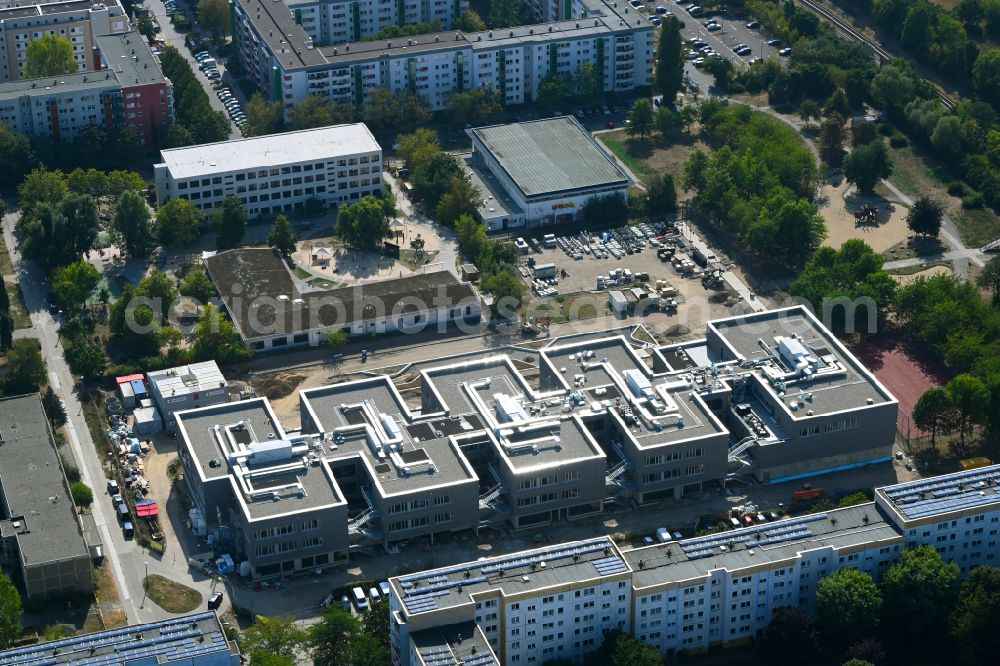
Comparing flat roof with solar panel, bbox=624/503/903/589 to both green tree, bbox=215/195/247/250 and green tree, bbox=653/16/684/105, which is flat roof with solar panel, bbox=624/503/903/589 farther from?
green tree, bbox=653/16/684/105

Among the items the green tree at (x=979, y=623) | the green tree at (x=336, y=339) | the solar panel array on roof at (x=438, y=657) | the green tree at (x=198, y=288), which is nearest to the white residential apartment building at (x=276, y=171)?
the green tree at (x=198, y=288)

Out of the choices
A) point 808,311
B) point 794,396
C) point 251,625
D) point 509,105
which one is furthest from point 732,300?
point 251,625

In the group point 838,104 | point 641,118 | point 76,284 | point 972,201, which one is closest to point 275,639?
point 76,284

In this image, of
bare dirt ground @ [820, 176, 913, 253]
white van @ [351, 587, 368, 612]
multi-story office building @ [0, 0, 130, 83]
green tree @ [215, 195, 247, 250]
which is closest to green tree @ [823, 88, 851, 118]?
bare dirt ground @ [820, 176, 913, 253]

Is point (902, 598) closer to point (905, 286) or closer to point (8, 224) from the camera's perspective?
point (905, 286)

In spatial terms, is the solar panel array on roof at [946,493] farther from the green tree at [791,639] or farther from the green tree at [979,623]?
the green tree at [791,639]

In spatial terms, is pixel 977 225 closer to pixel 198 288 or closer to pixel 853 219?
pixel 853 219
